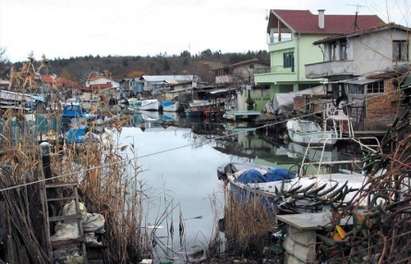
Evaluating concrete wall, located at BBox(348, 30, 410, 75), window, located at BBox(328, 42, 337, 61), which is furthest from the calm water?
concrete wall, located at BBox(348, 30, 410, 75)

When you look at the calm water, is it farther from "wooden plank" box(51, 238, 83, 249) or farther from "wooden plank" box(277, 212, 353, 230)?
"wooden plank" box(277, 212, 353, 230)

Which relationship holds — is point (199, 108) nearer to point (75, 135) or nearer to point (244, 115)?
point (244, 115)

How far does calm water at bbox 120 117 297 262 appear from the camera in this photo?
12.8 meters

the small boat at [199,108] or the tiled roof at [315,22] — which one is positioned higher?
the tiled roof at [315,22]

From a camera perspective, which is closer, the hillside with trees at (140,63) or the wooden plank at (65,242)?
the wooden plank at (65,242)

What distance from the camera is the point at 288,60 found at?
49.2 meters

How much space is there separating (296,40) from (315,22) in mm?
3356

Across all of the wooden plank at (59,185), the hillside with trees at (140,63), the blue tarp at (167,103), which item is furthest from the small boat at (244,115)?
the hillside with trees at (140,63)

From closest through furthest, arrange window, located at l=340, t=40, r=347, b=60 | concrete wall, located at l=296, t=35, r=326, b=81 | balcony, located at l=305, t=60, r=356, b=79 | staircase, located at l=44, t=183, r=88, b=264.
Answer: staircase, located at l=44, t=183, r=88, b=264, balcony, located at l=305, t=60, r=356, b=79, window, located at l=340, t=40, r=347, b=60, concrete wall, located at l=296, t=35, r=326, b=81

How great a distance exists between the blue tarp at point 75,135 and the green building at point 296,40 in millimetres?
35828

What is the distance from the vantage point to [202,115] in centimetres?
5959

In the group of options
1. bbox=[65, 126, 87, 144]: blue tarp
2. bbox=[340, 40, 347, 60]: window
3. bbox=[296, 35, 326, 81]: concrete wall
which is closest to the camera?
bbox=[65, 126, 87, 144]: blue tarp

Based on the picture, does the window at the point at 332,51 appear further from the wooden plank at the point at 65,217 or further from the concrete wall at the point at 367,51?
the wooden plank at the point at 65,217

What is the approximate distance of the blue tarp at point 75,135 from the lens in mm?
9812
